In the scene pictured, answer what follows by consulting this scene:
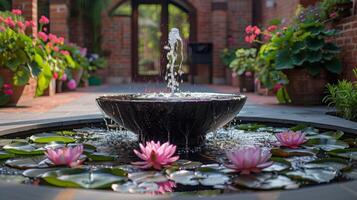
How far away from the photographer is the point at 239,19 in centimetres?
1280

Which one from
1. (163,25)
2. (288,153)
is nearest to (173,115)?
(288,153)

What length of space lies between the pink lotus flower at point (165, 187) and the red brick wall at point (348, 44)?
13.7 feet

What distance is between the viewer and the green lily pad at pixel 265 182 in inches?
67.9

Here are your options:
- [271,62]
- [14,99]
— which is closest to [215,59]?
[271,62]

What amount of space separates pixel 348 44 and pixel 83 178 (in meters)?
4.61

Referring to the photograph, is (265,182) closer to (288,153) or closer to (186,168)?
(186,168)

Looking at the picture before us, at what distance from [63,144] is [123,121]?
1.32ft

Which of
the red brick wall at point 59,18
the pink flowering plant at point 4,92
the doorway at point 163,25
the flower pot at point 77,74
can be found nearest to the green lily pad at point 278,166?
the pink flowering plant at point 4,92

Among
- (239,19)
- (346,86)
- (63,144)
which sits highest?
(239,19)

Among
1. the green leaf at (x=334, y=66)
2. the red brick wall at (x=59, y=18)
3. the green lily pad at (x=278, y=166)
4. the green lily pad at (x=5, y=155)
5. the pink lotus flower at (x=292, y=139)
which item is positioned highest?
the red brick wall at (x=59, y=18)

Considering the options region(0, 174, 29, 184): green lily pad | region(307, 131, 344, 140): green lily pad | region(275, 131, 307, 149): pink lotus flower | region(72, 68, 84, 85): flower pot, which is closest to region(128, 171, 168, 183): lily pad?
region(0, 174, 29, 184): green lily pad

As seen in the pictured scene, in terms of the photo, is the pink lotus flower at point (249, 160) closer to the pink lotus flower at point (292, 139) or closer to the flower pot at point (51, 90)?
the pink lotus flower at point (292, 139)

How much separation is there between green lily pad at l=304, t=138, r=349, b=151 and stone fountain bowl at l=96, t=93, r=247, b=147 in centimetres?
47

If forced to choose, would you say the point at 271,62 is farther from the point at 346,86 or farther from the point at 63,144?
the point at 63,144
